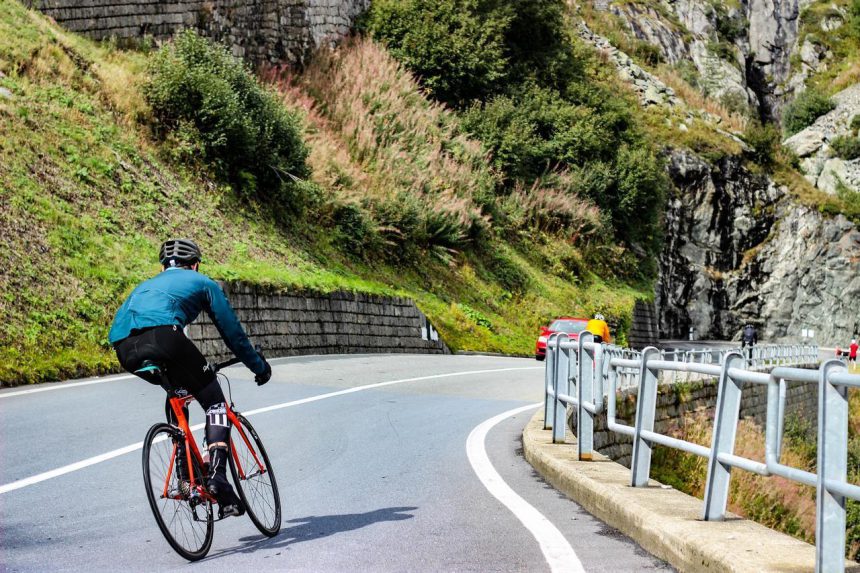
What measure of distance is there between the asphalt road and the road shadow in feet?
0.04

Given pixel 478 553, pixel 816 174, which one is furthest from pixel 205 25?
pixel 816 174

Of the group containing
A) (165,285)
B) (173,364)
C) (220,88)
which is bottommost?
(173,364)

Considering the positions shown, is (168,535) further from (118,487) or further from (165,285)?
(118,487)

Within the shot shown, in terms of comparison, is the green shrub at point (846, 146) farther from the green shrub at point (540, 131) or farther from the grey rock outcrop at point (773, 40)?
the green shrub at point (540, 131)

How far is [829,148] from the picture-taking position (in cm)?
7088

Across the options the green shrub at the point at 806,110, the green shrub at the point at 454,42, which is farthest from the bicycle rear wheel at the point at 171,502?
the green shrub at the point at 806,110

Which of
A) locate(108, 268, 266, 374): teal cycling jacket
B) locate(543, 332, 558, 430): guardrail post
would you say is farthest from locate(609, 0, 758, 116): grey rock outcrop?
locate(108, 268, 266, 374): teal cycling jacket

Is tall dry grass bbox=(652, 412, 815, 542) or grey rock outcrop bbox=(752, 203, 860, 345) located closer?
tall dry grass bbox=(652, 412, 815, 542)

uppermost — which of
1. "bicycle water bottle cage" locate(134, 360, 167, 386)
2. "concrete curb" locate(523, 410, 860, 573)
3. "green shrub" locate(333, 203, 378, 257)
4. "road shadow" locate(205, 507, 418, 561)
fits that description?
"green shrub" locate(333, 203, 378, 257)

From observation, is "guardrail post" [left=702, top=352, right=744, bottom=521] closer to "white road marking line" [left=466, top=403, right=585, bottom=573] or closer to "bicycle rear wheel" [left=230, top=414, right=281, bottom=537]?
"white road marking line" [left=466, top=403, right=585, bottom=573]

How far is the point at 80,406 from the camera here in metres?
12.7

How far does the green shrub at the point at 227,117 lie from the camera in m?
29.2

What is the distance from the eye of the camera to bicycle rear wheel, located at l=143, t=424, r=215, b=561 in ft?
17.5

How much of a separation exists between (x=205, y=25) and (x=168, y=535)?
113 feet
